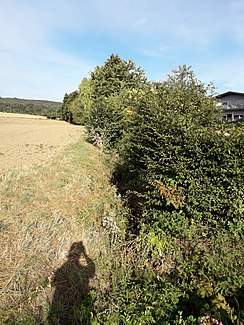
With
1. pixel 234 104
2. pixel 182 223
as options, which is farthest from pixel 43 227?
pixel 234 104

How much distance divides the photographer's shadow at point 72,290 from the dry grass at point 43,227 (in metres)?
0.11

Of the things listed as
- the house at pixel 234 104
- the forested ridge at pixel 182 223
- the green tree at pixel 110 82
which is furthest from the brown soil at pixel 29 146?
the house at pixel 234 104

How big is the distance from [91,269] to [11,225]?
1883 millimetres

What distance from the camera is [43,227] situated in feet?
16.4

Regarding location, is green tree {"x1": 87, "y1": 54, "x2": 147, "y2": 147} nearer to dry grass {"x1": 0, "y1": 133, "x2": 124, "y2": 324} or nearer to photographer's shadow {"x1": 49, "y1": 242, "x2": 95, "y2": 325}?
dry grass {"x1": 0, "y1": 133, "x2": 124, "y2": 324}

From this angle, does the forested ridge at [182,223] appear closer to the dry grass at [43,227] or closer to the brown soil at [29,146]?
the dry grass at [43,227]

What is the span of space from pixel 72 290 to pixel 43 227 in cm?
156

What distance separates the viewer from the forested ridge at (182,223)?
303cm

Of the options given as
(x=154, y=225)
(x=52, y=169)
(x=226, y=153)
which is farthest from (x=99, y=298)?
(x=52, y=169)

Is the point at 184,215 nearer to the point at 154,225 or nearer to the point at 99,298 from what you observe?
the point at 154,225

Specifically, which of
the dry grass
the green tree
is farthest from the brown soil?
the green tree

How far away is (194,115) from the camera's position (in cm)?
533

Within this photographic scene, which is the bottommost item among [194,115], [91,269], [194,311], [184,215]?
[91,269]

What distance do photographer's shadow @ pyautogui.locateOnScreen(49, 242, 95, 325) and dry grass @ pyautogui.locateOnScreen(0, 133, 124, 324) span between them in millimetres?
105
